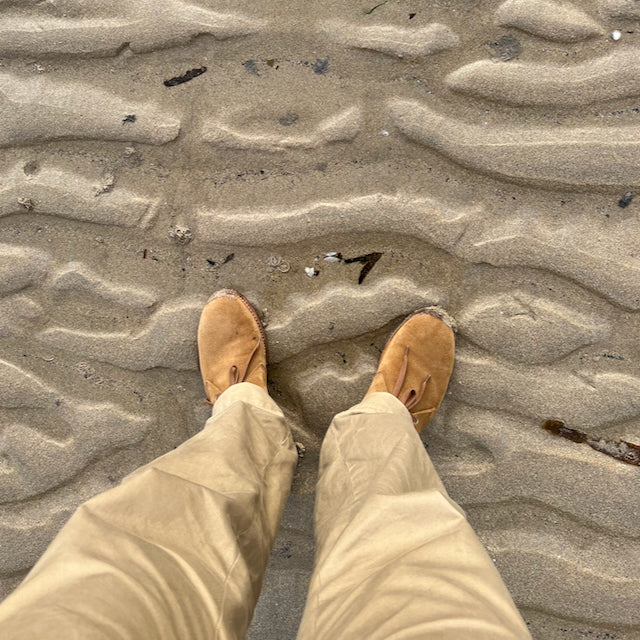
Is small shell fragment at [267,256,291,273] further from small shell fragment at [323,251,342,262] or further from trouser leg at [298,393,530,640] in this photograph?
trouser leg at [298,393,530,640]

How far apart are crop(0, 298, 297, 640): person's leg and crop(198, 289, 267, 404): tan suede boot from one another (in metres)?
0.26

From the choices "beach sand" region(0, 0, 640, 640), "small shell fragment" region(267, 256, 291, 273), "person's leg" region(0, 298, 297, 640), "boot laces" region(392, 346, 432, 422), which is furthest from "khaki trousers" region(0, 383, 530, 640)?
"small shell fragment" region(267, 256, 291, 273)

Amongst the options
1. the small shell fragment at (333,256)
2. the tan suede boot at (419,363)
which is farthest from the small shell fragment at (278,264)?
the tan suede boot at (419,363)

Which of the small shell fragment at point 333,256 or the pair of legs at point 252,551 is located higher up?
the small shell fragment at point 333,256

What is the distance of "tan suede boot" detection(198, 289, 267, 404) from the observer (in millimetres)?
1362

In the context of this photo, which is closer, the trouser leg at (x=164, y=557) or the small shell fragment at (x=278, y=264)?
the trouser leg at (x=164, y=557)

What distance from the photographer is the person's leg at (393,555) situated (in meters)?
0.74

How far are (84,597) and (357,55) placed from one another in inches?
55.3

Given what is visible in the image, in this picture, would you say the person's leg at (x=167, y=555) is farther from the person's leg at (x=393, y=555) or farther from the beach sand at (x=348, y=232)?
the beach sand at (x=348, y=232)

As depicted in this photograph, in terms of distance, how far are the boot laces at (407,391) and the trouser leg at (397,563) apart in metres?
0.24

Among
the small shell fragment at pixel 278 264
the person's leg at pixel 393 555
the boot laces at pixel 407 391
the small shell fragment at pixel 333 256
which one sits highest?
the small shell fragment at pixel 333 256

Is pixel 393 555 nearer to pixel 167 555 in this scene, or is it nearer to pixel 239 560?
pixel 239 560

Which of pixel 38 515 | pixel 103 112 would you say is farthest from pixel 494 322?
pixel 38 515

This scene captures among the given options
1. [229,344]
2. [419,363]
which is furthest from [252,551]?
[419,363]
